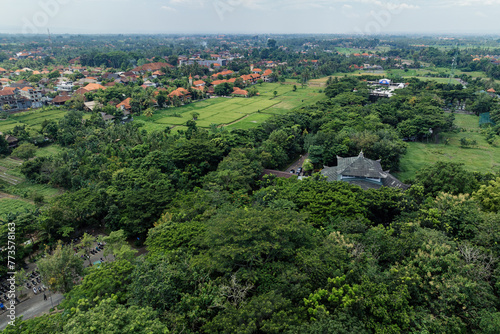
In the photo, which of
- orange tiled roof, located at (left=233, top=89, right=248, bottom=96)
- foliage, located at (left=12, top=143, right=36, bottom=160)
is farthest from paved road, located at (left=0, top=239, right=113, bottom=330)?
orange tiled roof, located at (left=233, top=89, right=248, bottom=96)

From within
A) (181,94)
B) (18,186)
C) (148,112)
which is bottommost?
(18,186)

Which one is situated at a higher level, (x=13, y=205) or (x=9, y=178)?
(x=9, y=178)

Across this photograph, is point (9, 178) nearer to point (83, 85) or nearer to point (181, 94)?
point (181, 94)

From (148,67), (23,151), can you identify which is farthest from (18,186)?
(148,67)

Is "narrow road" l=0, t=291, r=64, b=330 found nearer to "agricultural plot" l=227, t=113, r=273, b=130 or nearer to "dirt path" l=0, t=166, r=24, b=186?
"dirt path" l=0, t=166, r=24, b=186

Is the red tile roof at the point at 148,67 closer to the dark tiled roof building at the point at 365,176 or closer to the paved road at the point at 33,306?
the dark tiled roof building at the point at 365,176

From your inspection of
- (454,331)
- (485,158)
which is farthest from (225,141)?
(485,158)

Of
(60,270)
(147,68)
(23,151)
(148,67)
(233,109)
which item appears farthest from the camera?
(148,67)

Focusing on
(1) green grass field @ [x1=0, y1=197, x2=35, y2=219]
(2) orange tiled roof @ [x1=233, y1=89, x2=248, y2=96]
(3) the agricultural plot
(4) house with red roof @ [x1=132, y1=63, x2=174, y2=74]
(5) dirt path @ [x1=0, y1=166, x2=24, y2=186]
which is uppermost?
(4) house with red roof @ [x1=132, y1=63, x2=174, y2=74]
